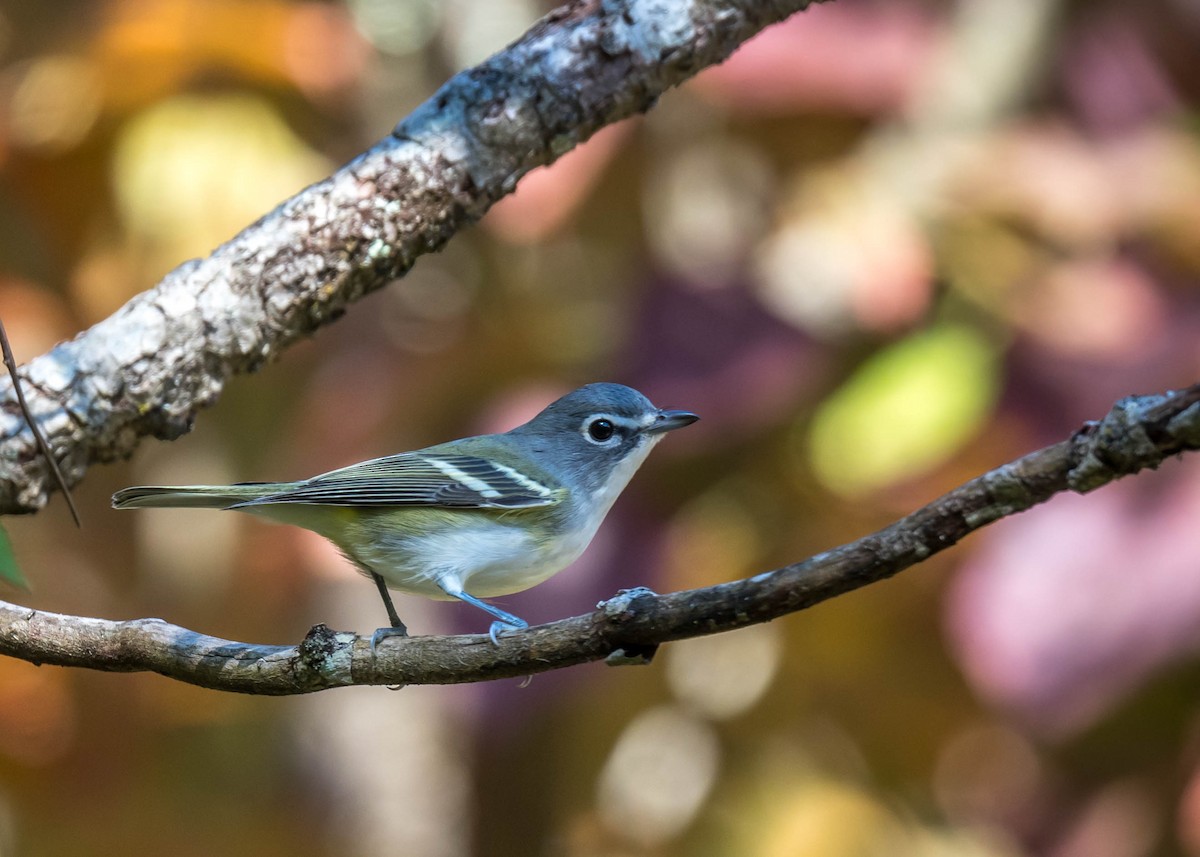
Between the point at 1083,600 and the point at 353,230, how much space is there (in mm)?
1490

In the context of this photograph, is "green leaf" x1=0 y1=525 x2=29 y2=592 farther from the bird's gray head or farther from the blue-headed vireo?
the bird's gray head

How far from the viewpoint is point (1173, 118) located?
2631 millimetres

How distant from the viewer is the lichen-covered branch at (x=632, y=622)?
97cm

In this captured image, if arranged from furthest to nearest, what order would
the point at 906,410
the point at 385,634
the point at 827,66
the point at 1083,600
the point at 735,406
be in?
the point at 827,66 < the point at 906,410 < the point at 735,406 < the point at 1083,600 < the point at 385,634

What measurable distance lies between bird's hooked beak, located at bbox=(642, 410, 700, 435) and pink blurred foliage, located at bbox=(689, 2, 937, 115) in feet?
2.79

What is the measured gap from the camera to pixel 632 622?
3.85 feet

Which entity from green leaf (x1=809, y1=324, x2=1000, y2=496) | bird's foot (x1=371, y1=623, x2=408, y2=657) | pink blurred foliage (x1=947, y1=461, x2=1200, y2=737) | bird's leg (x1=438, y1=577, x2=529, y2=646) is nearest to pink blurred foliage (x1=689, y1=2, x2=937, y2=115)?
green leaf (x1=809, y1=324, x2=1000, y2=496)

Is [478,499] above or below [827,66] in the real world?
below

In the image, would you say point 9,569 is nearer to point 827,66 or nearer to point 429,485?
point 429,485

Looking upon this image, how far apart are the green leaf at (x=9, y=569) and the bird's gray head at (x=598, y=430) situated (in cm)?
112

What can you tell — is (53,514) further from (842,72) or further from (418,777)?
(842,72)

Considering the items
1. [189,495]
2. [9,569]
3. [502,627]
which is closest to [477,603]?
[502,627]

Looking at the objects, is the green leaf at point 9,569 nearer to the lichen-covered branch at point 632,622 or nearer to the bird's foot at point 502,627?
the lichen-covered branch at point 632,622

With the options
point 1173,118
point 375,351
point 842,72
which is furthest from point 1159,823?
point 375,351
